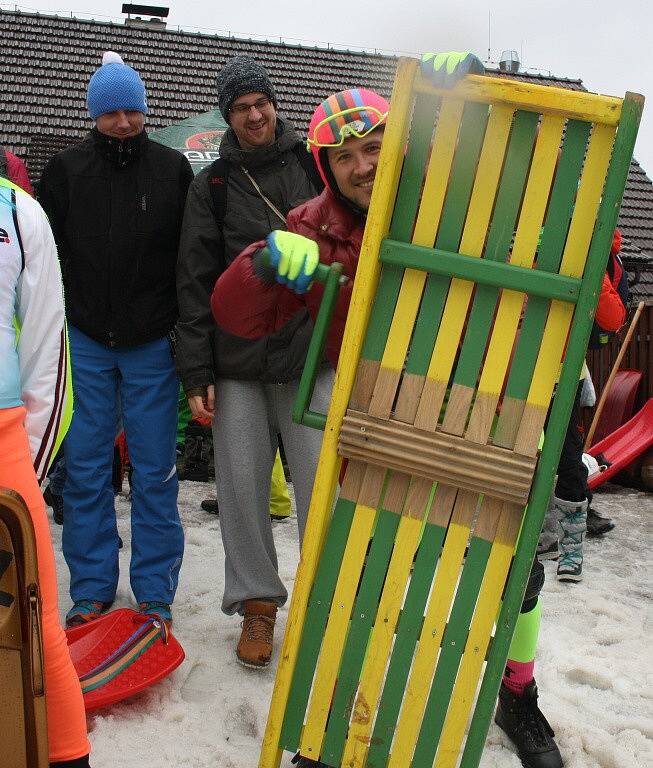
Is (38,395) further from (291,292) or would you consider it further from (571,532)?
(571,532)

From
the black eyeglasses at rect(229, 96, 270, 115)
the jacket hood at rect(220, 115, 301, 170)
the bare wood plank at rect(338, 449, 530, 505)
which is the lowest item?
the bare wood plank at rect(338, 449, 530, 505)

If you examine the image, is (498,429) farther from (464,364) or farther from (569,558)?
(569,558)

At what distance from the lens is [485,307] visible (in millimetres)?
1806

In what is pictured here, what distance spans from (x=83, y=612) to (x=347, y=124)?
2.01m

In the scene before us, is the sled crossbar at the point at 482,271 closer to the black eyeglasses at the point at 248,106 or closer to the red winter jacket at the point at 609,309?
the black eyeglasses at the point at 248,106

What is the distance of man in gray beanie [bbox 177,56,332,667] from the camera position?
282 cm

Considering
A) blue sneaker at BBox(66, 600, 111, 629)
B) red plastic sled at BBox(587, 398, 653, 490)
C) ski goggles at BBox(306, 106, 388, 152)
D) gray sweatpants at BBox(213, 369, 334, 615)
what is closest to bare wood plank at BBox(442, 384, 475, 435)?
ski goggles at BBox(306, 106, 388, 152)

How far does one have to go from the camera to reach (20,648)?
1.64m

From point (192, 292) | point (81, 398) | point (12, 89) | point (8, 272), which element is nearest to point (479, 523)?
point (8, 272)

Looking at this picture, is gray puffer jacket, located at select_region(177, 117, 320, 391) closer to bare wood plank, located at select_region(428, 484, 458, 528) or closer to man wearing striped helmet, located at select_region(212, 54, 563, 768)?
man wearing striped helmet, located at select_region(212, 54, 563, 768)

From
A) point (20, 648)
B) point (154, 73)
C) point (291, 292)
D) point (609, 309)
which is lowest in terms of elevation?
point (20, 648)

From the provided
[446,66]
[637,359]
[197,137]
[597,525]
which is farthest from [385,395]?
[637,359]

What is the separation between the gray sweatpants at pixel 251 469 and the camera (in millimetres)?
2826

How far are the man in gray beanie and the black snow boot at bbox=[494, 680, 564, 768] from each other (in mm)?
828
